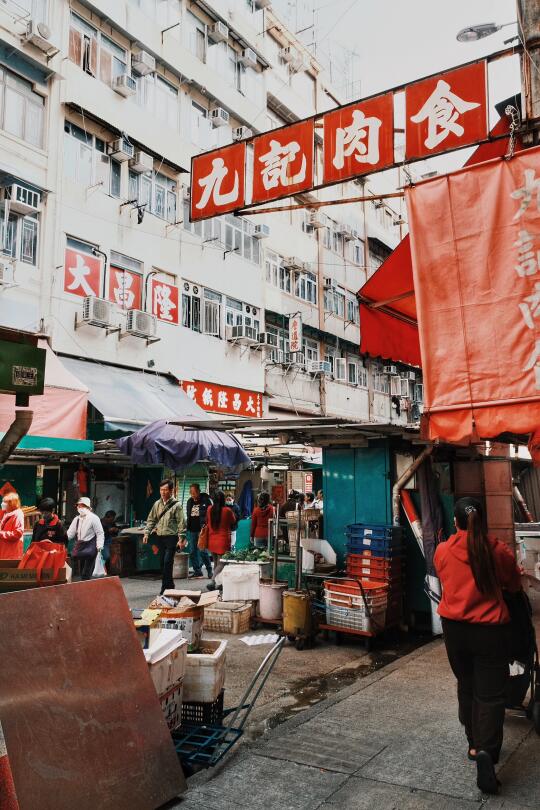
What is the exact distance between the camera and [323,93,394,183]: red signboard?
18.4 feet

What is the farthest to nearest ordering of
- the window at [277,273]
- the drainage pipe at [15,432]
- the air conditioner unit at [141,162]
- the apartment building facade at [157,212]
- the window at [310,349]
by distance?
the window at [310,349] < the window at [277,273] < the air conditioner unit at [141,162] < the apartment building facade at [157,212] < the drainage pipe at [15,432]

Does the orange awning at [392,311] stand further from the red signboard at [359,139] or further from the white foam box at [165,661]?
the white foam box at [165,661]

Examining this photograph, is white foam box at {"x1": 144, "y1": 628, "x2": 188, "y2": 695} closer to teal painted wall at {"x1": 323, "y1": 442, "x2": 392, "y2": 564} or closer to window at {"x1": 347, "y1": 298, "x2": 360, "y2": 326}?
teal painted wall at {"x1": 323, "y1": 442, "x2": 392, "y2": 564}

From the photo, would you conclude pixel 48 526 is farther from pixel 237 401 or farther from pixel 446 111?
pixel 237 401

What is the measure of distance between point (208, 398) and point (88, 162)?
6.94m

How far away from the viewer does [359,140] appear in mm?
5738

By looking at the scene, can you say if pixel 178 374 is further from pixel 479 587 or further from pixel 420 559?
pixel 479 587

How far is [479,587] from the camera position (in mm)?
4105

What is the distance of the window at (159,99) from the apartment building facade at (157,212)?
51 millimetres

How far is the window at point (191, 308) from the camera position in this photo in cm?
1803

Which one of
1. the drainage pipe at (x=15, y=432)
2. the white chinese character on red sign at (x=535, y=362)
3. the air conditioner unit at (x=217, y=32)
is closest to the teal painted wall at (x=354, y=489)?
the white chinese character on red sign at (x=535, y=362)

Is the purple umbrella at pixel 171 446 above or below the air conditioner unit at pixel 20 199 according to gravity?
below

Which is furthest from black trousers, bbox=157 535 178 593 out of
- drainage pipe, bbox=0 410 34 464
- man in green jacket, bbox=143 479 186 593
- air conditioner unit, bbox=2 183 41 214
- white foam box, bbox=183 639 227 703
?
air conditioner unit, bbox=2 183 41 214

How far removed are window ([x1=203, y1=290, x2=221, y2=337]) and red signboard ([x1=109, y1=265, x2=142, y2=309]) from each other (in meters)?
2.53
